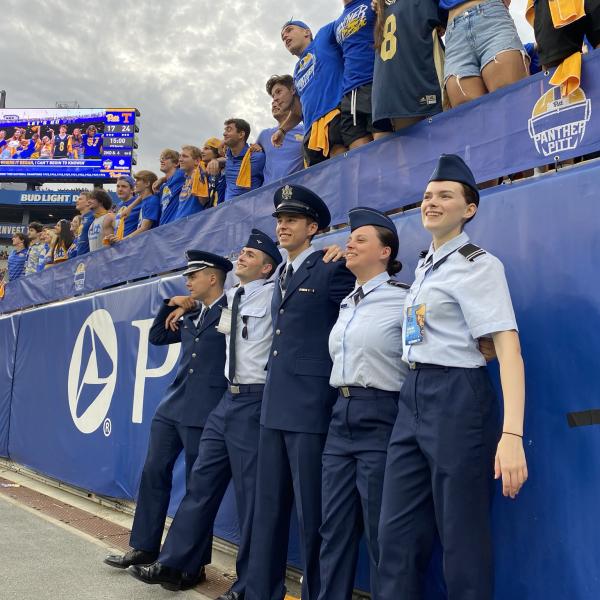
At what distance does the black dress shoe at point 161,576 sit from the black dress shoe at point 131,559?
0.89 ft

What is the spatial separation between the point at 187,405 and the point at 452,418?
181cm

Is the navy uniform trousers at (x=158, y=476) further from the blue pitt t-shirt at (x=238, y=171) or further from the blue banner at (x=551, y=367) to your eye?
the blue pitt t-shirt at (x=238, y=171)

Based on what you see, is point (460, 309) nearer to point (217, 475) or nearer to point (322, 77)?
point (217, 475)

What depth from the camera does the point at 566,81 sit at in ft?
7.43

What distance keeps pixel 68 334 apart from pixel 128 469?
6.07ft

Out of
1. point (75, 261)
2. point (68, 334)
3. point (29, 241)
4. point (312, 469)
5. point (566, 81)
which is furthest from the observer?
point (29, 241)

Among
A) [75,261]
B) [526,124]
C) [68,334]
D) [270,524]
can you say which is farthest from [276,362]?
[75,261]

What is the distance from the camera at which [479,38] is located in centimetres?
287

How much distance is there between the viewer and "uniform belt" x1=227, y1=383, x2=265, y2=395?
3.07 meters

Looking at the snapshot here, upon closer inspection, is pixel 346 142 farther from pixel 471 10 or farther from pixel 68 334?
pixel 68 334

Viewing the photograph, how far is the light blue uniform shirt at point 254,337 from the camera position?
10.1 ft

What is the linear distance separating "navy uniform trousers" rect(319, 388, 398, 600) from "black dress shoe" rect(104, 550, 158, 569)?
1.44 m

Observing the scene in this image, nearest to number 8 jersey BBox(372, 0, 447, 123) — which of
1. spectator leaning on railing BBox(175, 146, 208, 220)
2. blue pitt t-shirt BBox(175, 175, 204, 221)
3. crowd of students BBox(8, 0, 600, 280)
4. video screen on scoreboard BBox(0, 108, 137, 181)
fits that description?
crowd of students BBox(8, 0, 600, 280)

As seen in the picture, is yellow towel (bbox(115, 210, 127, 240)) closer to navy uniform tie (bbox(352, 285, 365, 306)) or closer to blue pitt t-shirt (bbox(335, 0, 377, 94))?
blue pitt t-shirt (bbox(335, 0, 377, 94))
